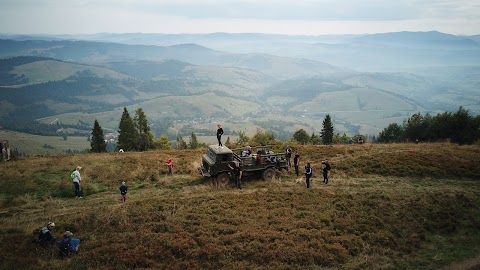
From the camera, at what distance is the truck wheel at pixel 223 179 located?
23.8 meters

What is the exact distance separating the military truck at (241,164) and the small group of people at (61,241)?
10.7 metres

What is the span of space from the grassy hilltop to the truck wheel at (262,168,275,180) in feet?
1.53

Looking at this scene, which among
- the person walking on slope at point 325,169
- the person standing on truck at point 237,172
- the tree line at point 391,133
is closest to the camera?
the person standing on truck at point 237,172

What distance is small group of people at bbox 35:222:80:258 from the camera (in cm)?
1440

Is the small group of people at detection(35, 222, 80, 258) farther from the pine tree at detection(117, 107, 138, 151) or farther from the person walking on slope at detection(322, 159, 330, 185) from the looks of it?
the pine tree at detection(117, 107, 138, 151)

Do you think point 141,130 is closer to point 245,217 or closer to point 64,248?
point 245,217

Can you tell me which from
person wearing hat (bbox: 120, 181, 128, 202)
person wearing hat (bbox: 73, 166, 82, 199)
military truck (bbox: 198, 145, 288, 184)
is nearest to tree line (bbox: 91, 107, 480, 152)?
military truck (bbox: 198, 145, 288, 184)

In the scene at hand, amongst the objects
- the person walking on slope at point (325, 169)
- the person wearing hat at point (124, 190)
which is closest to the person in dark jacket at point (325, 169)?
the person walking on slope at point (325, 169)

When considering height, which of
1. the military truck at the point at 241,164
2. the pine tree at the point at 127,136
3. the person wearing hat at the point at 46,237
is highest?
the military truck at the point at 241,164

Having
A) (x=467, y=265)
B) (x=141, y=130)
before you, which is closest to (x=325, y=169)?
(x=467, y=265)

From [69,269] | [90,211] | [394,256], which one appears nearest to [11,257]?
[69,269]

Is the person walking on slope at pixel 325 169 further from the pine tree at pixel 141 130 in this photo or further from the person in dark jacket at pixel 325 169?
the pine tree at pixel 141 130

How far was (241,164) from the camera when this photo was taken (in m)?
24.4

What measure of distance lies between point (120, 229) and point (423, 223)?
17666 millimetres
